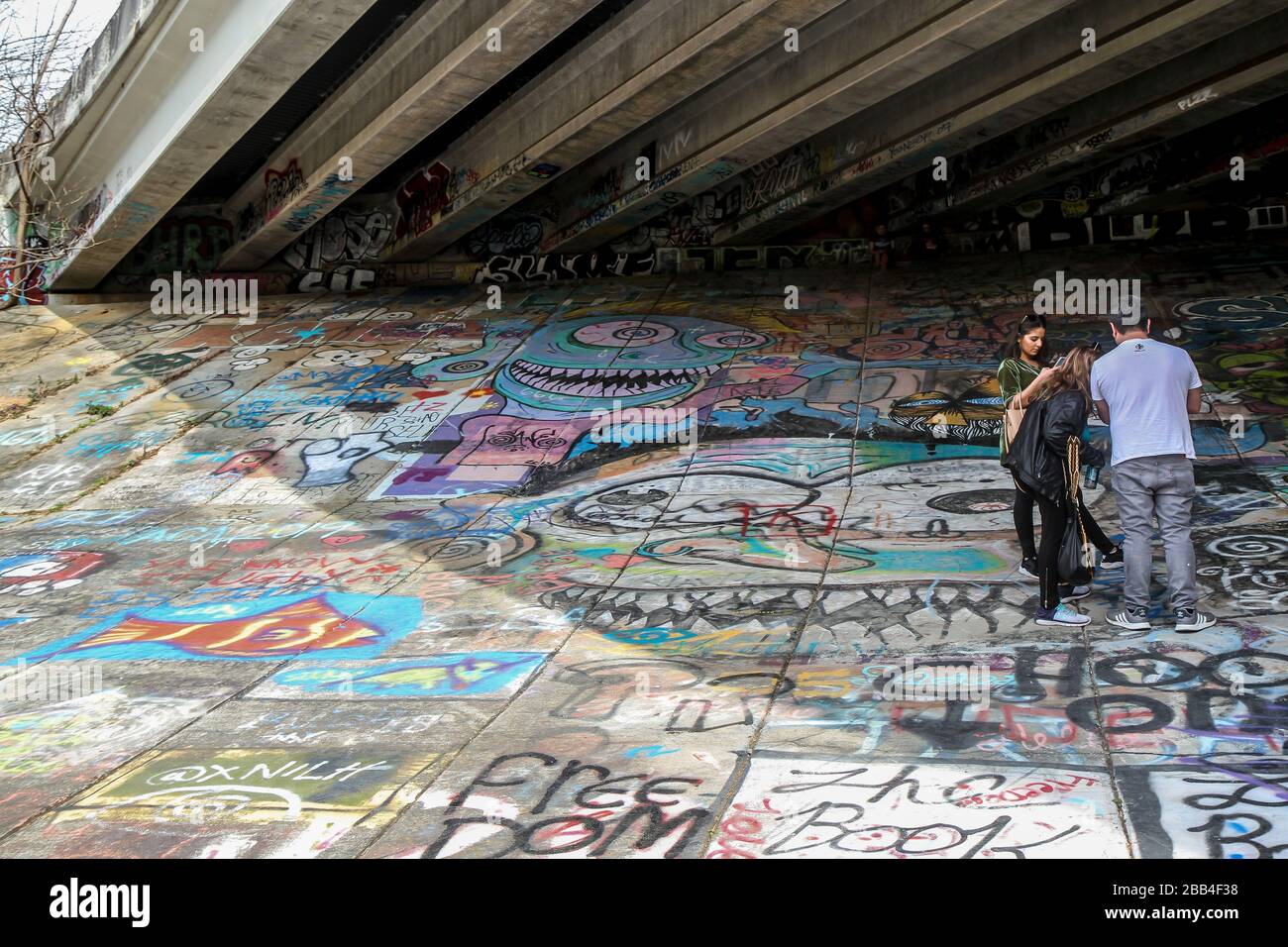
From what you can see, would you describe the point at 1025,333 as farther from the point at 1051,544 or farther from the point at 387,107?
A: the point at 387,107

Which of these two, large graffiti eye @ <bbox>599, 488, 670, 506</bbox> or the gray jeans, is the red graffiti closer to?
large graffiti eye @ <bbox>599, 488, 670, 506</bbox>

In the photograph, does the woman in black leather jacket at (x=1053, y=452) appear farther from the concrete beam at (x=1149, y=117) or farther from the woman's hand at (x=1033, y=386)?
the concrete beam at (x=1149, y=117)

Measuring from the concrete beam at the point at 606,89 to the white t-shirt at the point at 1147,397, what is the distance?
23.7 feet

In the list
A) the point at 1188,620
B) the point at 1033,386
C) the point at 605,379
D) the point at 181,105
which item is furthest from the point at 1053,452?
the point at 181,105

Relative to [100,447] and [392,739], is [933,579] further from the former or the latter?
[100,447]

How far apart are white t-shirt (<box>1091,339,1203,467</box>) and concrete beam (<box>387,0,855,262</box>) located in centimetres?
722

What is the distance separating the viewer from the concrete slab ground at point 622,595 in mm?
4391

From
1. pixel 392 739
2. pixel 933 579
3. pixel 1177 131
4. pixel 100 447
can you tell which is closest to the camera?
pixel 392 739

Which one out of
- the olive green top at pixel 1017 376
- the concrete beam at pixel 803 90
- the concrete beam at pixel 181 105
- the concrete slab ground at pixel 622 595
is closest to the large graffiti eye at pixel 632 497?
the concrete slab ground at pixel 622 595

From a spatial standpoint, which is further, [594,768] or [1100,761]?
[594,768]

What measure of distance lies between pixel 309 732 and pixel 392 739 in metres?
0.52

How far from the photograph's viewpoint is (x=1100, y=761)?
14.8 ft

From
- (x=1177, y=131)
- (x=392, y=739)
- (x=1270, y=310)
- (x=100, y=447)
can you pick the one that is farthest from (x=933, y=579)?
→ (x=1177, y=131)

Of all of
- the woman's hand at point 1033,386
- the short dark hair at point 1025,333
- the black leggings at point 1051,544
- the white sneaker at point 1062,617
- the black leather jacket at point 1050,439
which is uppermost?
the short dark hair at point 1025,333
